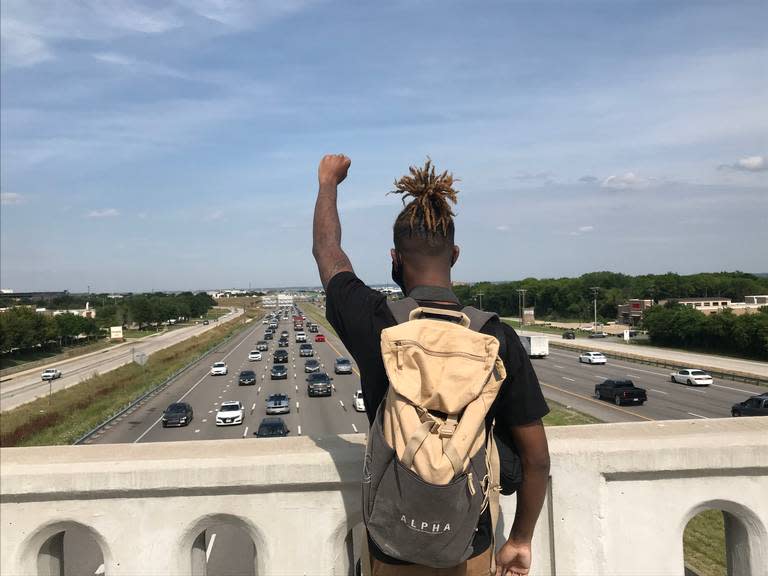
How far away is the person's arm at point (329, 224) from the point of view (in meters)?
2.41

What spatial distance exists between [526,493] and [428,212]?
111 cm

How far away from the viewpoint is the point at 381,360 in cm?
216

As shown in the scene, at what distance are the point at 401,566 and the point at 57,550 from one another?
6.79 feet

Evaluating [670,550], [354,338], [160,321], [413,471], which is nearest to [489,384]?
[413,471]

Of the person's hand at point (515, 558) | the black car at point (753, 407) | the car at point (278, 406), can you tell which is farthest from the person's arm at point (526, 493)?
the car at point (278, 406)

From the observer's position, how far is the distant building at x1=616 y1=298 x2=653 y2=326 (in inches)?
3751

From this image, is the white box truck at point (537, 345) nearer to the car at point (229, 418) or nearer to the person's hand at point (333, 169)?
the car at point (229, 418)

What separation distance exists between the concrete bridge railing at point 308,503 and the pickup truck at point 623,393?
28933 mm

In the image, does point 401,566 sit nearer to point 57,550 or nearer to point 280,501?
point 280,501

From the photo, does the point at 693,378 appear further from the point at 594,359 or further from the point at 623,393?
the point at 594,359

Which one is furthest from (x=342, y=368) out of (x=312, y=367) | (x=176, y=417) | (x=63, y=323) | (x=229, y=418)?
(x=63, y=323)

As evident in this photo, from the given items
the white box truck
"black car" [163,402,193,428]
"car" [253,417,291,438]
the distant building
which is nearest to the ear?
"car" [253,417,291,438]

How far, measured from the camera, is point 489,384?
197cm

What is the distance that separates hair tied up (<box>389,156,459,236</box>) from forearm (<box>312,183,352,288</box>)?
0.30m
